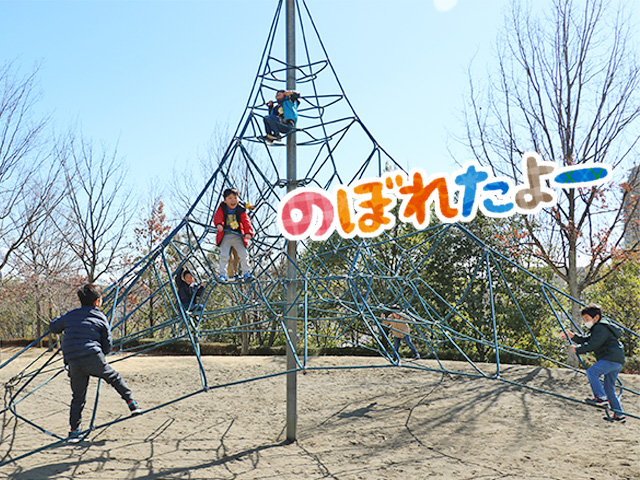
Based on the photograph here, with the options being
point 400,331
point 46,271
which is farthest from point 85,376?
point 46,271

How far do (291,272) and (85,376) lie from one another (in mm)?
2312

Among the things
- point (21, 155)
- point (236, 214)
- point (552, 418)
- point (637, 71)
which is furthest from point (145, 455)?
point (637, 71)

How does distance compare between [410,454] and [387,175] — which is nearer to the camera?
[410,454]

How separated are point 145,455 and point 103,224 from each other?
33.6 ft

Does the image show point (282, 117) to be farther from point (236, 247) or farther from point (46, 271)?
point (46, 271)

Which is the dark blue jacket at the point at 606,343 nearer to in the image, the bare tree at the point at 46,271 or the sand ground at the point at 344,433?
the sand ground at the point at 344,433

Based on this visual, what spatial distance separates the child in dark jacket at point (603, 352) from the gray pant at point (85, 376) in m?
4.23

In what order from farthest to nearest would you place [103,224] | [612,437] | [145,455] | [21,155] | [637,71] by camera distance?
[103,224], [21,155], [637,71], [612,437], [145,455]

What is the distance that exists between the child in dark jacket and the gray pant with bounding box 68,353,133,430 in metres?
4.23

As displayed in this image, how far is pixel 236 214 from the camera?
228 inches

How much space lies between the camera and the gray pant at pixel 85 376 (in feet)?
15.3

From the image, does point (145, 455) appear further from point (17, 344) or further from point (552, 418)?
point (17, 344)

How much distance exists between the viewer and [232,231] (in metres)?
5.73

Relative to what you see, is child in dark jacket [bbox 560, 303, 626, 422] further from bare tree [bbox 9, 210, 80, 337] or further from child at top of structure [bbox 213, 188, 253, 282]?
bare tree [bbox 9, 210, 80, 337]
